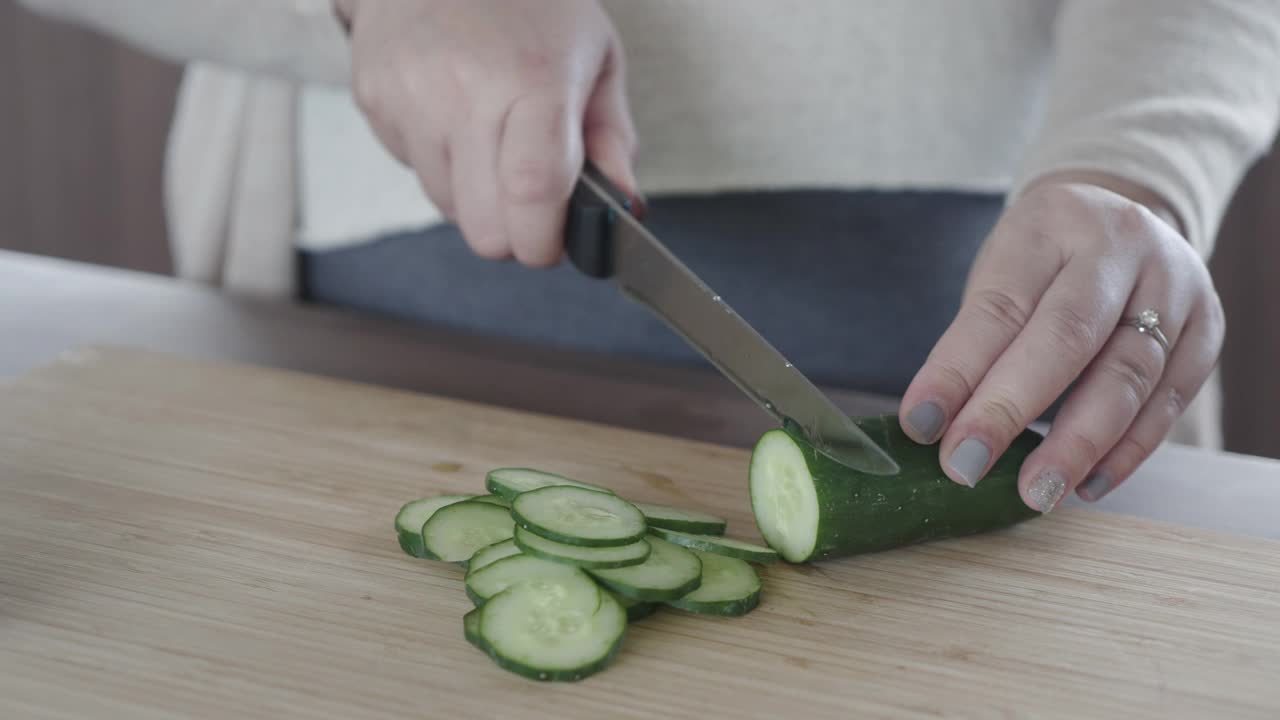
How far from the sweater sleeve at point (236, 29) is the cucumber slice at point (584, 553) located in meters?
1.03

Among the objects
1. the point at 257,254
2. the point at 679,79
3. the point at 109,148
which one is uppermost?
the point at 679,79

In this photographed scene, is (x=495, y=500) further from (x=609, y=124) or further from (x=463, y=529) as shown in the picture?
(x=609, y=124)

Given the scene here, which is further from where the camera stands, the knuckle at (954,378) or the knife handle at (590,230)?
the knife handle at (590,230)

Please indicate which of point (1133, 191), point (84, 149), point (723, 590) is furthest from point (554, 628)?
point (84, 149)

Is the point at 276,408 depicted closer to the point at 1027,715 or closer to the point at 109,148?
the point at 1027,715

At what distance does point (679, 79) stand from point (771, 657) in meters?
1.23

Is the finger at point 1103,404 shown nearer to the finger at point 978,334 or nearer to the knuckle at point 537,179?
the finger at point 978,334

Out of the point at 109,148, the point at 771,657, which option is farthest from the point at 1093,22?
the point at 109,148

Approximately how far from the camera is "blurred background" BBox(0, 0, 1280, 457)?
4.13 m

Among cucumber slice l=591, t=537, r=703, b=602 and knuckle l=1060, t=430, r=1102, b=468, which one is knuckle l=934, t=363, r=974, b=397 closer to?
knuckle l=1060, t=430, r=1102, b=468

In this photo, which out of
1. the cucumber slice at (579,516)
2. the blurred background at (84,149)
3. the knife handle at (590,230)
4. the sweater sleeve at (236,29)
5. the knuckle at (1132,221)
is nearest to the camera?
the cucumber slice at (579,516)

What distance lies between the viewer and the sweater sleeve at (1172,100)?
1731mm

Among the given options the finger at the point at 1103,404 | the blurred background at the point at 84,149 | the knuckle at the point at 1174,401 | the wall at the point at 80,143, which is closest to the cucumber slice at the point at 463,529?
the finger at the point at 1103,404

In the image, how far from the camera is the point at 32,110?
14.0 ft
